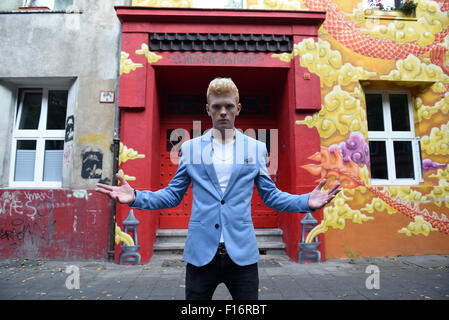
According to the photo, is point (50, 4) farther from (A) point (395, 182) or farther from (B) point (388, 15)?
(A) point (395, 182)

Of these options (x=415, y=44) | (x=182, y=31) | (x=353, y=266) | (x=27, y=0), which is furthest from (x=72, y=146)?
(x=415, y=44)

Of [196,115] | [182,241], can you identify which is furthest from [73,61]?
[182,241]

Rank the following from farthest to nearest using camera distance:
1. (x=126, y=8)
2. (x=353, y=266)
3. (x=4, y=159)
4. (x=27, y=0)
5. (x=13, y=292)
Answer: (x=27, y=0) → (x=4, y=159) → (x=126, y=8) → (x=353, y=266) → (x=13, y=292)

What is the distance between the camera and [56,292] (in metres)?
3.46

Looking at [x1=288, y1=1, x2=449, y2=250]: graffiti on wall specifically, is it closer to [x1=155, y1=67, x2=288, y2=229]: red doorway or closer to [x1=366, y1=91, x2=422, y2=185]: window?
[x1=366, y1=91, x2=422, y2=185]: window

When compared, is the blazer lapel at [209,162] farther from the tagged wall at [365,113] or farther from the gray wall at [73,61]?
the gray wall at [73,61]

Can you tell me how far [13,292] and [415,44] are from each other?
8320 mm

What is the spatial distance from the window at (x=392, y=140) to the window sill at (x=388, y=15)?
1545 mm

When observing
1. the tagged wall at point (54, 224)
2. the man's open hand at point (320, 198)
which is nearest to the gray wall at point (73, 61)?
the tagged wall at point (54, 224)

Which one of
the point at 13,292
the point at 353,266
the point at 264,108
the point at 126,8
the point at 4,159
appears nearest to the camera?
the point at 13,292

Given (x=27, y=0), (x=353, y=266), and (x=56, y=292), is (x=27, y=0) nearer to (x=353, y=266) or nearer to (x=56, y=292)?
(x=56, y=292)

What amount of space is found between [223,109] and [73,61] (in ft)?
16.5

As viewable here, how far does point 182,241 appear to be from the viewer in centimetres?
538

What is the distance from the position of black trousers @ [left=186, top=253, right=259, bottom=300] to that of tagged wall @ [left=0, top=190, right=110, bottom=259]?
3916 millimetres
